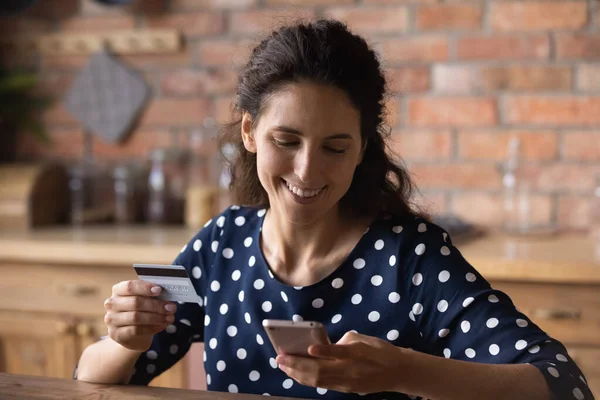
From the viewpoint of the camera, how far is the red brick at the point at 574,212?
2.42 metres

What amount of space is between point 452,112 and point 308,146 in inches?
54.2

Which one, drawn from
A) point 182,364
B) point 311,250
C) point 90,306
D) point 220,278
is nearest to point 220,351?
point 220,278

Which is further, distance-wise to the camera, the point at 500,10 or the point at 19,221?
the point at 19,221

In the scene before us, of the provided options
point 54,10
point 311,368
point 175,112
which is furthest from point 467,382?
point 54,10

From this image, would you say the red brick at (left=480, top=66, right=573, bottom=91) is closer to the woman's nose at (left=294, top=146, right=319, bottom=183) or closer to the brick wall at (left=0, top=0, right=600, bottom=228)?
the brick wall at (left=0, top=0, right=600, bottom=228)

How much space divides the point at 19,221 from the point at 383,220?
1.63 meters

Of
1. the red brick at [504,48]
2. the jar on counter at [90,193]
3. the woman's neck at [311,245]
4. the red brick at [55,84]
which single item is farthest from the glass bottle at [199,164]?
the woman's neck at [311,245]

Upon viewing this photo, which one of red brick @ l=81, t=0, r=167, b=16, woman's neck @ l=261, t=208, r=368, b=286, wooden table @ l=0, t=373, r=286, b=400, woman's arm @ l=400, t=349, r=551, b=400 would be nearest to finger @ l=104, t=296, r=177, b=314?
wooden table @ l=0, t=373, r=286, b=400

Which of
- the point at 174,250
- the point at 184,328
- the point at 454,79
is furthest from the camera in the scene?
the point at 454,79

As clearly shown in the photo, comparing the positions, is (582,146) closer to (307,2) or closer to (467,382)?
(307,2)

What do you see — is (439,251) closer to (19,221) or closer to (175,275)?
(175,275)

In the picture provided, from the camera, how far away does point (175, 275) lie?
1174 mm

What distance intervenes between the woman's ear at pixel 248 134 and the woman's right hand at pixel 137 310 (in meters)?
0.32

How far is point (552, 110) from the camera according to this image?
2.41 metres
